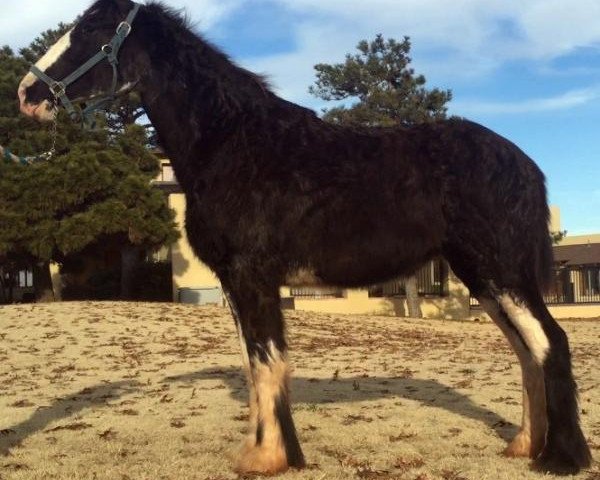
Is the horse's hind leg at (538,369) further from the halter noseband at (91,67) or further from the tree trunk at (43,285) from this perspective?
the tree trunk at (43,285)

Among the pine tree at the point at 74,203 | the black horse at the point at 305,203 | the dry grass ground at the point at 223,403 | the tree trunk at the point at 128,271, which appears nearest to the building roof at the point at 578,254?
the tree trunk at the point at 128,271

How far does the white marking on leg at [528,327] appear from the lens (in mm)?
4402

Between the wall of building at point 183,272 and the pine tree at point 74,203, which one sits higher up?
the pine tree at point 74,203

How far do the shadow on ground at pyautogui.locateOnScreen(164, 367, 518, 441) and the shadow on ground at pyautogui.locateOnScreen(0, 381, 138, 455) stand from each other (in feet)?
2.56

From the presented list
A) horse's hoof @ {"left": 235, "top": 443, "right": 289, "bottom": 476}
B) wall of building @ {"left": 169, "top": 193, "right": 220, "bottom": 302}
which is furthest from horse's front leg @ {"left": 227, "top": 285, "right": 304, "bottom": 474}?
wall of building @ {"left": 169, "top": 193, "right": 220, "bottom": 302}

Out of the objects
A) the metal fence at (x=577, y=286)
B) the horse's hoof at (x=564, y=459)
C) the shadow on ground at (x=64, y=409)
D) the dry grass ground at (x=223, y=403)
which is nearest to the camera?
the horse's hoof at (x=564, y=459)

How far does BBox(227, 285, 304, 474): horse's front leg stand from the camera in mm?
4352

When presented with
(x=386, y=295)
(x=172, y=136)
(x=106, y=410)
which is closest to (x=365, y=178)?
(x=172, y=136)

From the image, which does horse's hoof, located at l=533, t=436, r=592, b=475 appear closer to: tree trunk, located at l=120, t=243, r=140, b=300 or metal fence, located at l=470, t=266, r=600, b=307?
tree trunk, located at l=120, t=243, r=140, b=300

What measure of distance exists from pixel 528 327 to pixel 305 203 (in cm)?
164

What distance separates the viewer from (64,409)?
689 centimetres

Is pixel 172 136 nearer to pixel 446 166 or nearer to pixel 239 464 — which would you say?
pixel 446 166

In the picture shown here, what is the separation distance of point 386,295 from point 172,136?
73.1 ft

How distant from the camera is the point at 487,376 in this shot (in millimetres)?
9117
